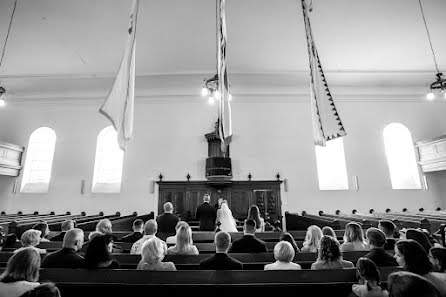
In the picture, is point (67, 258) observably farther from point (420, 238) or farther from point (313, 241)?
point (420, 238)

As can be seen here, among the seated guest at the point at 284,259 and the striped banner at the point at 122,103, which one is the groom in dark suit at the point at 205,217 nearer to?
the striped banner at the point at 122,103

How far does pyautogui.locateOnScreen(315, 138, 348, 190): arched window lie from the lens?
11.3 m

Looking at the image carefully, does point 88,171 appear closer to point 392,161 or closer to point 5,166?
point 5,166

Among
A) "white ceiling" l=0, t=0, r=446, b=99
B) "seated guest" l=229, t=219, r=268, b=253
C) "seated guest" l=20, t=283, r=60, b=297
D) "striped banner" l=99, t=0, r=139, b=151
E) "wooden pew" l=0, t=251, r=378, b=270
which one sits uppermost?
"white ceiling" l=0, t=0, r=446, b=99

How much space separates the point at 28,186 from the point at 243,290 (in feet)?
42.7

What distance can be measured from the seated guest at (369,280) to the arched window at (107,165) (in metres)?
11.0

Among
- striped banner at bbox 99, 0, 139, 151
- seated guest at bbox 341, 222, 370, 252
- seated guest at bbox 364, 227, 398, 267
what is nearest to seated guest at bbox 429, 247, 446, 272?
seated guest at bbox 364, 227, 398, 267

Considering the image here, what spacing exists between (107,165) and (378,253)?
1131cm

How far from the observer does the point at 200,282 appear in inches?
85.4

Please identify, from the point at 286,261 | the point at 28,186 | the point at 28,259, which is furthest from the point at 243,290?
the point at 28,186

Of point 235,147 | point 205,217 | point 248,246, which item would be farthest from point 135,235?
point 235,147

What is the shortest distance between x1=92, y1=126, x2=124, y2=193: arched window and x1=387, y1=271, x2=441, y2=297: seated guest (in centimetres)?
1139

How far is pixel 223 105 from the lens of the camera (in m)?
4.66

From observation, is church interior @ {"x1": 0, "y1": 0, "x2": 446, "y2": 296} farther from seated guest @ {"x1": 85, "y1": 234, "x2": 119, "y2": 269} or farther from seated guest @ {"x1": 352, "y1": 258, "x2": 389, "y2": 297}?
seated guest @ {"x1": 352, "y1": 258, "x2": 389, "y2": 297}
